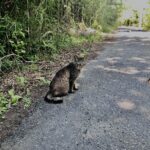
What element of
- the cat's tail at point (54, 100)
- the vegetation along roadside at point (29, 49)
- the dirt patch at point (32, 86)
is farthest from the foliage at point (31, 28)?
the cat's tail at point (54, 100)

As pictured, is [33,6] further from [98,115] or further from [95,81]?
[98,115]

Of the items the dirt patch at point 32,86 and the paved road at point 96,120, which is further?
the dirt patch at point 32,86

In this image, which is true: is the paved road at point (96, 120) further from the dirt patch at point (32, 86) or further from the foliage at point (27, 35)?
the foliage at point (27, 35)

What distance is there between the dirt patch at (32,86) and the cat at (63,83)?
0.92ft

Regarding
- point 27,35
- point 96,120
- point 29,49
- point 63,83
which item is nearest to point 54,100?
point 63,83

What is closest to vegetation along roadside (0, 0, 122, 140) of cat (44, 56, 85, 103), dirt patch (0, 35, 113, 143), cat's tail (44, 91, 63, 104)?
dirt patch (0, 35, 113, 143)

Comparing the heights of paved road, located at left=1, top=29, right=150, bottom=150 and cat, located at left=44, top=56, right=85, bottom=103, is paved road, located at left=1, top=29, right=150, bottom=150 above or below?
below

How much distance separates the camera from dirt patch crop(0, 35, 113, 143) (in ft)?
12.8

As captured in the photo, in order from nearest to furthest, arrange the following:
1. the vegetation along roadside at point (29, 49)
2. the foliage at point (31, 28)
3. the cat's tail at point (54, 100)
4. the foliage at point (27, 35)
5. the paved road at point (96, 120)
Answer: the paved road at point (96, 120) → the cat's tail at point (54, 100) → the vegetation along roadside at point (29, 49) → the foliage at point (27, 35) → the foliage at point (31, 28)

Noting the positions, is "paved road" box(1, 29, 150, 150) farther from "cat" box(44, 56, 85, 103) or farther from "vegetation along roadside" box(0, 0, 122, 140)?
"vegetation along roadside" box(0, 0, 122, 140)

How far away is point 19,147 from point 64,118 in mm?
839

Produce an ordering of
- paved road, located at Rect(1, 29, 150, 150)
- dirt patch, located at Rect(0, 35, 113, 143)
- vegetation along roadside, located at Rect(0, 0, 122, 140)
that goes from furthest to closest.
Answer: vegetation along roadside, located at Rect(0, 0, 122, 140), dirt patch, located at Rect(0, 35, 113, 143), paved road, located at Rect(1, 29, 150, 150)

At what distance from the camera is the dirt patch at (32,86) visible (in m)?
3.91

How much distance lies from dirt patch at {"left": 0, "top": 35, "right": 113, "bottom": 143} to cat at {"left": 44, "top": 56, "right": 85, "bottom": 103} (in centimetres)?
28
